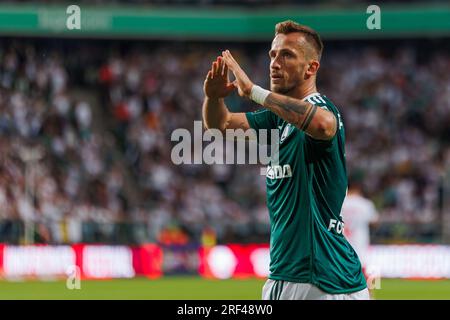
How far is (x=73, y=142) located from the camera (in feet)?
88.6

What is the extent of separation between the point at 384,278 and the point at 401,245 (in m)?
0.88

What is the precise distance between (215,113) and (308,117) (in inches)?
38.7

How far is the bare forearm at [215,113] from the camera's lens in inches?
265

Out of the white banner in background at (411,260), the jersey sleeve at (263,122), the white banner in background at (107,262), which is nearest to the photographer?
the jersey sleeve at (263,122)

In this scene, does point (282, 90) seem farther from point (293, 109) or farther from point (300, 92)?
point (293, 109)

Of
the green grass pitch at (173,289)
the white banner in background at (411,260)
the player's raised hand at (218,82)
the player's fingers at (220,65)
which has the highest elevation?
the player's fingers at (220,65)

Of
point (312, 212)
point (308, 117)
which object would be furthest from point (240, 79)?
point (312, 212)

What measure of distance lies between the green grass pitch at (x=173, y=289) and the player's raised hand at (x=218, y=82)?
423 inches

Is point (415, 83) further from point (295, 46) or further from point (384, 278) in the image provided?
point (295, 46)

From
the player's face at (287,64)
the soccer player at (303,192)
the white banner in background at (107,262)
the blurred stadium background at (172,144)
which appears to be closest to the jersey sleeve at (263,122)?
the soccer player at (303,192)

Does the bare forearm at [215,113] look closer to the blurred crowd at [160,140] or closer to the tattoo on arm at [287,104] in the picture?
the tattoo on arm at [287,104]

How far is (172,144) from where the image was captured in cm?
2884

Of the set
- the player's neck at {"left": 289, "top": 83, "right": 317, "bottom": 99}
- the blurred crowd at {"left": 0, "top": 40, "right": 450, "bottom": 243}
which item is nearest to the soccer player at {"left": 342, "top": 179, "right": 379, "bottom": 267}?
the blurred crowd at {"left": 0, "top": 40, "right": 450, "bottom": 243}

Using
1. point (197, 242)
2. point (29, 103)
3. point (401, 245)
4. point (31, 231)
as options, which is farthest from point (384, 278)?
point (29, 103)
